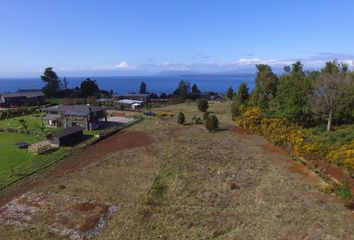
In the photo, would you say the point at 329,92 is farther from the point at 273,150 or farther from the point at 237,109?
the point at 237,109

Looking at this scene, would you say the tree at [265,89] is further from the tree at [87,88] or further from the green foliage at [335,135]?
the tree at [87,88]

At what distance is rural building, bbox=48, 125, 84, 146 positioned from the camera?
36206mm

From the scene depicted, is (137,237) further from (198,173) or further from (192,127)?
(192,127)

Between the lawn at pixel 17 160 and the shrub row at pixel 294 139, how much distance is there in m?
25.1

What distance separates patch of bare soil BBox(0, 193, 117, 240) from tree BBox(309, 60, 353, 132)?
2685 centimetres

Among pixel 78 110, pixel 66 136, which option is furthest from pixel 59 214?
pixel 78 110

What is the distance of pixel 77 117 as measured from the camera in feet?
152

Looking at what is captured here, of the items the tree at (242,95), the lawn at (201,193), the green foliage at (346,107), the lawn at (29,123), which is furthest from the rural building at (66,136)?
the green foliage at (346,107)

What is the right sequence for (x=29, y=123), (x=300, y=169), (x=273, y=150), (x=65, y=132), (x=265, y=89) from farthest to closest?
(x=29, y=123) < (x=265, y=89) < (x=65, y=132) < (x=273, y=150) < (x=300, y=169)

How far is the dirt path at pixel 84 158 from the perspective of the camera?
77.7 feet

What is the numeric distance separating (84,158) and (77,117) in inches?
649

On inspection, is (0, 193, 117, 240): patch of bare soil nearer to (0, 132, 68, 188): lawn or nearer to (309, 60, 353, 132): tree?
(0, 132, 68, 188): lawn

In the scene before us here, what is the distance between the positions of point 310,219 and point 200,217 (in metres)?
6.66

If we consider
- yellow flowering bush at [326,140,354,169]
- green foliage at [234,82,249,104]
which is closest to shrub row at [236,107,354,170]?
yellow flowering bush at [326,140,354,169]
